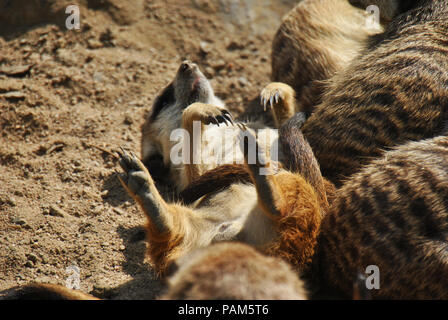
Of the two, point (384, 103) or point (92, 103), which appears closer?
point (384, 103)

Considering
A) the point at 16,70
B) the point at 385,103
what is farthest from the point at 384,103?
the point at 16,70

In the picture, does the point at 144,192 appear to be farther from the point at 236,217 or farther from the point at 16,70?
the point at 16,70

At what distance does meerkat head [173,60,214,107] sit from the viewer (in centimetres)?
372

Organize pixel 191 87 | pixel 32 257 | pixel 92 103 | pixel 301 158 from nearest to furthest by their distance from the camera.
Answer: pixel 32 257 < pixel 301 158 < pixel 191 87 < pixel 92 103

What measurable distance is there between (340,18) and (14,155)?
8.57ft

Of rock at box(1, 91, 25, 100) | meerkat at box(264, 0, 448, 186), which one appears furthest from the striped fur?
rock at box(1, 91, 25, 100)

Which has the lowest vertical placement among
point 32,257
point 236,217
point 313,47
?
point 32,257

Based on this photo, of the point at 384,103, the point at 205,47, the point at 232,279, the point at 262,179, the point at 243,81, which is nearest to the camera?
the point at 232,279

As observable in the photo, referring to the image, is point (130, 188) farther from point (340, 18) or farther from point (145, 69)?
point (340, 18)

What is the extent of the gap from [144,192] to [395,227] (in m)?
1.14

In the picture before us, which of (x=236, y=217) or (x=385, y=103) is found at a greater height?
(x=385, y=103)

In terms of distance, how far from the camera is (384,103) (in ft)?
9.77

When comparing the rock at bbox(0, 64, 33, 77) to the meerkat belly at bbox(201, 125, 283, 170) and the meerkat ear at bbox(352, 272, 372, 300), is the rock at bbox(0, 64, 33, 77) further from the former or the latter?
the meerkat ear at bbox(352, 272, 372, 300)

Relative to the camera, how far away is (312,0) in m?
4.26
